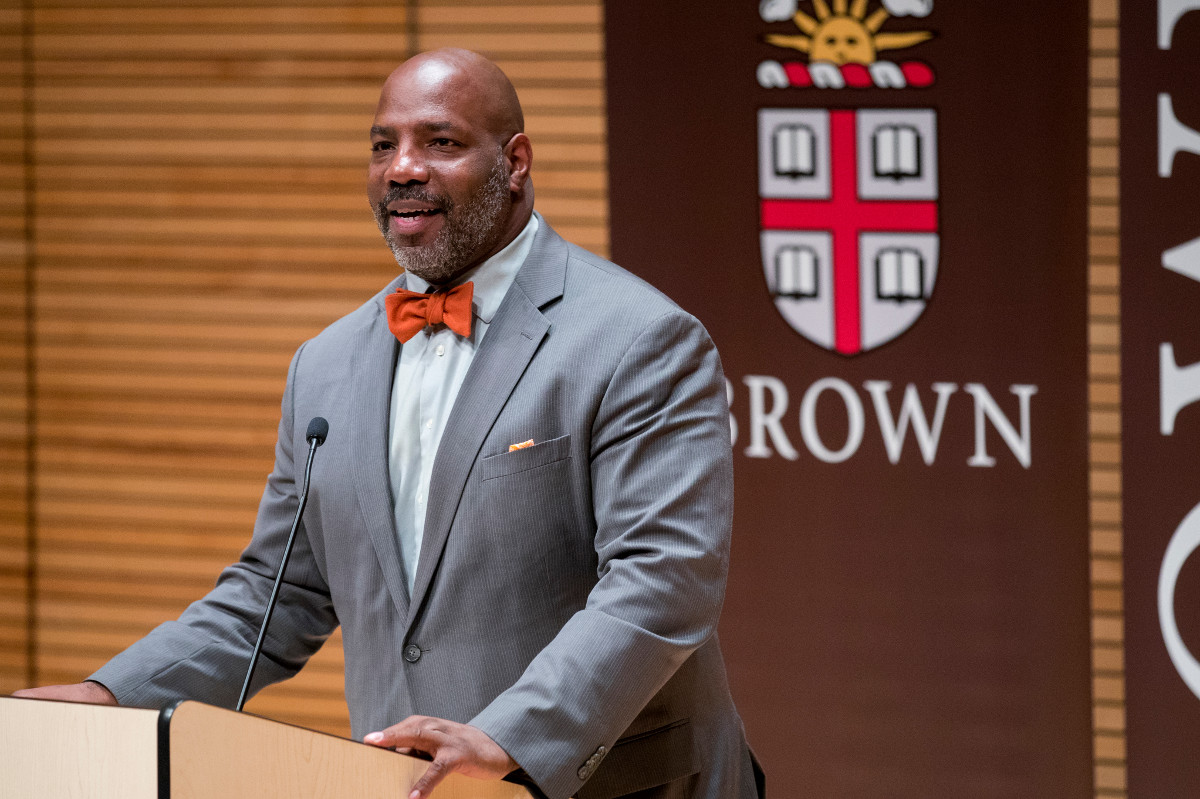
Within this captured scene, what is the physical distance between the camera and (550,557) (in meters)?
1.98

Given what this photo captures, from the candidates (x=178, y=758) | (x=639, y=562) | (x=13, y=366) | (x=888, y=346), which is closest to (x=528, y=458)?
(x=639, y=562)

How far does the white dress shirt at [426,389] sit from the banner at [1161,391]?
6.71ft

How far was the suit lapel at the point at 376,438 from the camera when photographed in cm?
204

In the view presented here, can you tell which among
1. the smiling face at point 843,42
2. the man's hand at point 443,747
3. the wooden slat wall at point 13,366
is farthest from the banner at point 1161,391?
the wooden slat wall at point 13,366

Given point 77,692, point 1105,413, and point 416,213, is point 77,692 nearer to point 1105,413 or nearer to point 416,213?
point 416,213

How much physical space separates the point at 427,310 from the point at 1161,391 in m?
2.26

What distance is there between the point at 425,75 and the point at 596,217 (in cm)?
221

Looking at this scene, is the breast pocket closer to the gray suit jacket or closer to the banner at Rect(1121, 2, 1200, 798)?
the gray suit jacket

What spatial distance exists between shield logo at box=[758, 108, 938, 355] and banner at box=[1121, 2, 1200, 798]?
1.74ft

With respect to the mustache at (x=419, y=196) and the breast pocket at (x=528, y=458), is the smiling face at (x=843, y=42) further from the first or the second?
the breast pocket at (x=528, y=458)

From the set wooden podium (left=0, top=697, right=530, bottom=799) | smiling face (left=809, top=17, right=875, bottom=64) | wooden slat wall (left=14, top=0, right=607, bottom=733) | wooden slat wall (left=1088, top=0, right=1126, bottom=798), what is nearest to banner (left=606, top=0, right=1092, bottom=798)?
smiling face (left=809, top=17, right=875, bottom=64)

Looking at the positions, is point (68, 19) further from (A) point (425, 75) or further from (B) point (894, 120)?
(A) point (425, 75)

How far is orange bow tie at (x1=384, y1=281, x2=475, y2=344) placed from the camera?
211cm

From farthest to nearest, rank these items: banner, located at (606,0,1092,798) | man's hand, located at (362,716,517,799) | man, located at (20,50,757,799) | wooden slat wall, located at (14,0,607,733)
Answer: wooden slat wall, located at (14,0,607,733) → banner, located at (606,0,1092,798) → man, located at (20,50,757,799) → man's hand, located at (362,716,517,799)
